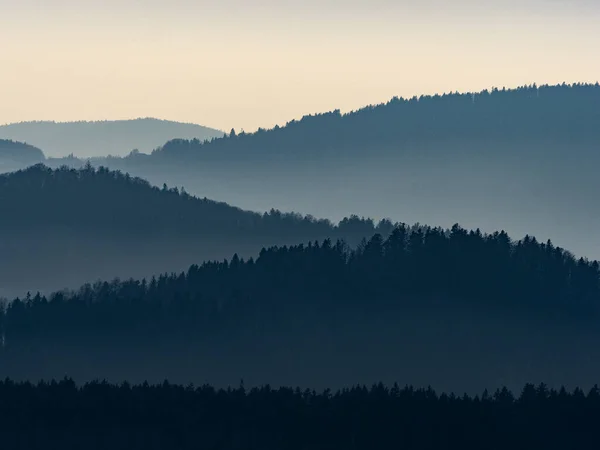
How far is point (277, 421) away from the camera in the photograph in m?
170

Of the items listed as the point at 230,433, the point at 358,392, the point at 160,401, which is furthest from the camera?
the point at 358,392

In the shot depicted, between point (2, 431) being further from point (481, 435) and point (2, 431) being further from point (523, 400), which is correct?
point (523, 400)

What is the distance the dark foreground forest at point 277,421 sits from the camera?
165 metres

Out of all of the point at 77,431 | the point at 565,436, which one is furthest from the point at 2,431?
the point at 565,436

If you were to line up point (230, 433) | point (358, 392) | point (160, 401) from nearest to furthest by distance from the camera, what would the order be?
point (230, 433), point (160, 401), point (358, 392)

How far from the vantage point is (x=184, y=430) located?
539 feet

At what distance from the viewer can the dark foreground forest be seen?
541ft

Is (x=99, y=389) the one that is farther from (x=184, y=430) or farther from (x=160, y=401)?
(x=184, y=430)

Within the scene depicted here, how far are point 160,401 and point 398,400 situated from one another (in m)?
27.0

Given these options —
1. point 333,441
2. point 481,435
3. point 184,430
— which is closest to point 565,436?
point 481,435

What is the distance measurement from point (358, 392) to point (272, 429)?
3048 centimetres

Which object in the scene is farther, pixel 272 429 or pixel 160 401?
pixel 160 401

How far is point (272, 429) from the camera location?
16562 cm

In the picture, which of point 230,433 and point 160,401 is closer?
point 230,433
